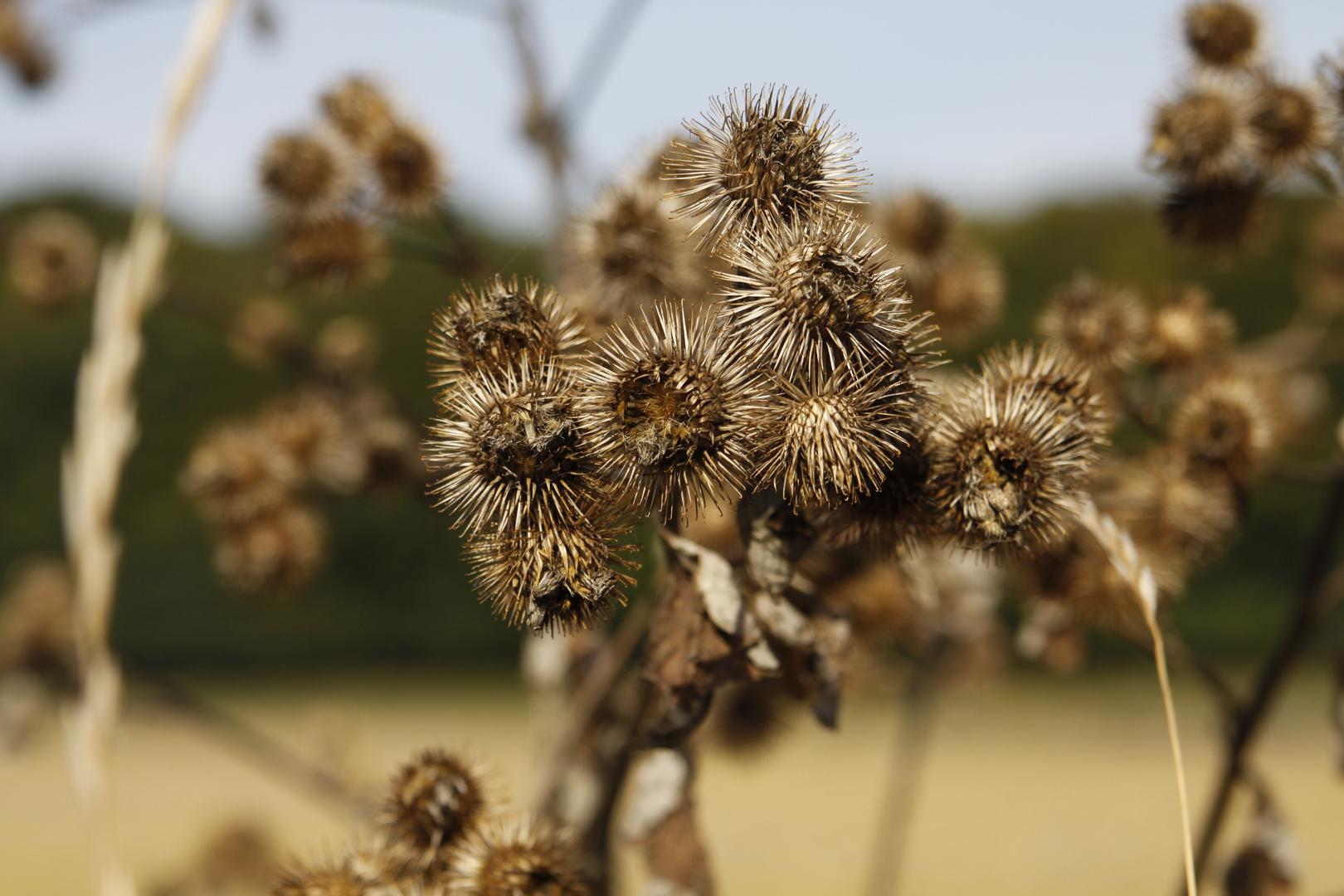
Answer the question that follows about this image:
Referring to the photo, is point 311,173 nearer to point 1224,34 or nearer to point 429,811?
point 429,811

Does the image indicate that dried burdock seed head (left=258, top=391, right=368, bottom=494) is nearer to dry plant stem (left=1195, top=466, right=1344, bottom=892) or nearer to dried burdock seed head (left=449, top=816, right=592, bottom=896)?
dried burdock seed head (left=449, top=816, right=592, bottom=896)

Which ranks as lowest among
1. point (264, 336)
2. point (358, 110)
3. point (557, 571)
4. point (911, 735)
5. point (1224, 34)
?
point (911, 735)

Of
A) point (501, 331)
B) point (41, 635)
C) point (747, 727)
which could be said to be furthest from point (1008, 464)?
point (41, 635)

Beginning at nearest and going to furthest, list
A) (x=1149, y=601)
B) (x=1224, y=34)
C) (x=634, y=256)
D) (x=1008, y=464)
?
(x=1149, y=601) < (x=1008, y=464) < (x=634, y=256) < (x=1224, y=34)

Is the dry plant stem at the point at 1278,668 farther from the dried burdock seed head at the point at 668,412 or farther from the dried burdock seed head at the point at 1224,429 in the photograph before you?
the dried burdock seed head at the point at 668,412

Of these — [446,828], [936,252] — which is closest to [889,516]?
[446,828]

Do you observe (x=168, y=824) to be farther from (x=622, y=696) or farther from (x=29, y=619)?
(x=622, y=696)

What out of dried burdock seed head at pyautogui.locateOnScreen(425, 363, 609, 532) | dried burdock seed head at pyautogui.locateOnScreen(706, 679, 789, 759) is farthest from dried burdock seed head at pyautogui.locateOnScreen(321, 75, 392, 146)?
dried burdock seed head at pyautogui.locateOnScreen(706, 679, 789, 759)
